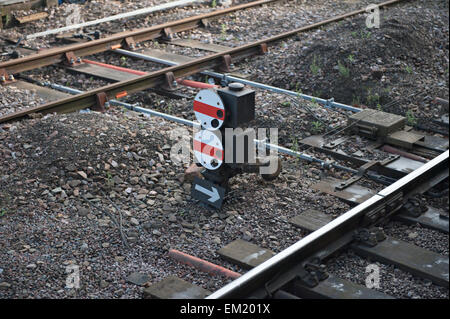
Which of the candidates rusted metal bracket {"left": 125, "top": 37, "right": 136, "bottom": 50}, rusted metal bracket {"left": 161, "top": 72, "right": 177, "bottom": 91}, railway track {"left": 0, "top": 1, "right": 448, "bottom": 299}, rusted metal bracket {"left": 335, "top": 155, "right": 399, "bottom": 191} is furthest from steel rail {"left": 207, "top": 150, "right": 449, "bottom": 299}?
rusted metal bracket {"left": 125, "top": 37, "right": 136, "bottom": 50}

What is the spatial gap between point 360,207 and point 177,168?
2087mm

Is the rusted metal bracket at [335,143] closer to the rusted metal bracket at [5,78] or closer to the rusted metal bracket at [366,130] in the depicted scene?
the rusted metal bracket at [366,130]

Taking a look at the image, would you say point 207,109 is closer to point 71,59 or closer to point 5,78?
point 5,78

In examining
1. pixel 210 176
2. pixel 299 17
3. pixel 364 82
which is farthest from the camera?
pixel 299 17

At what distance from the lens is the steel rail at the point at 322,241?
175 inches

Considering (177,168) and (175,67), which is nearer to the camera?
(177,168)

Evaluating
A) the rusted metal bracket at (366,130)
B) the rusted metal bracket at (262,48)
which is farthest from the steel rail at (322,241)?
the rusted metal bracket at (262,48)

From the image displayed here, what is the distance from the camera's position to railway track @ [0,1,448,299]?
183 inches

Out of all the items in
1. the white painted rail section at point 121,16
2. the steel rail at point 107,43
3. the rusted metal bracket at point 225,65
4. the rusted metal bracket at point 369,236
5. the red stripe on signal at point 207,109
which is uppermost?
the red stripe on signal at point 207,109

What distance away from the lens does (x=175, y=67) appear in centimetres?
919

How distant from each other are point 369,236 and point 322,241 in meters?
0.39
